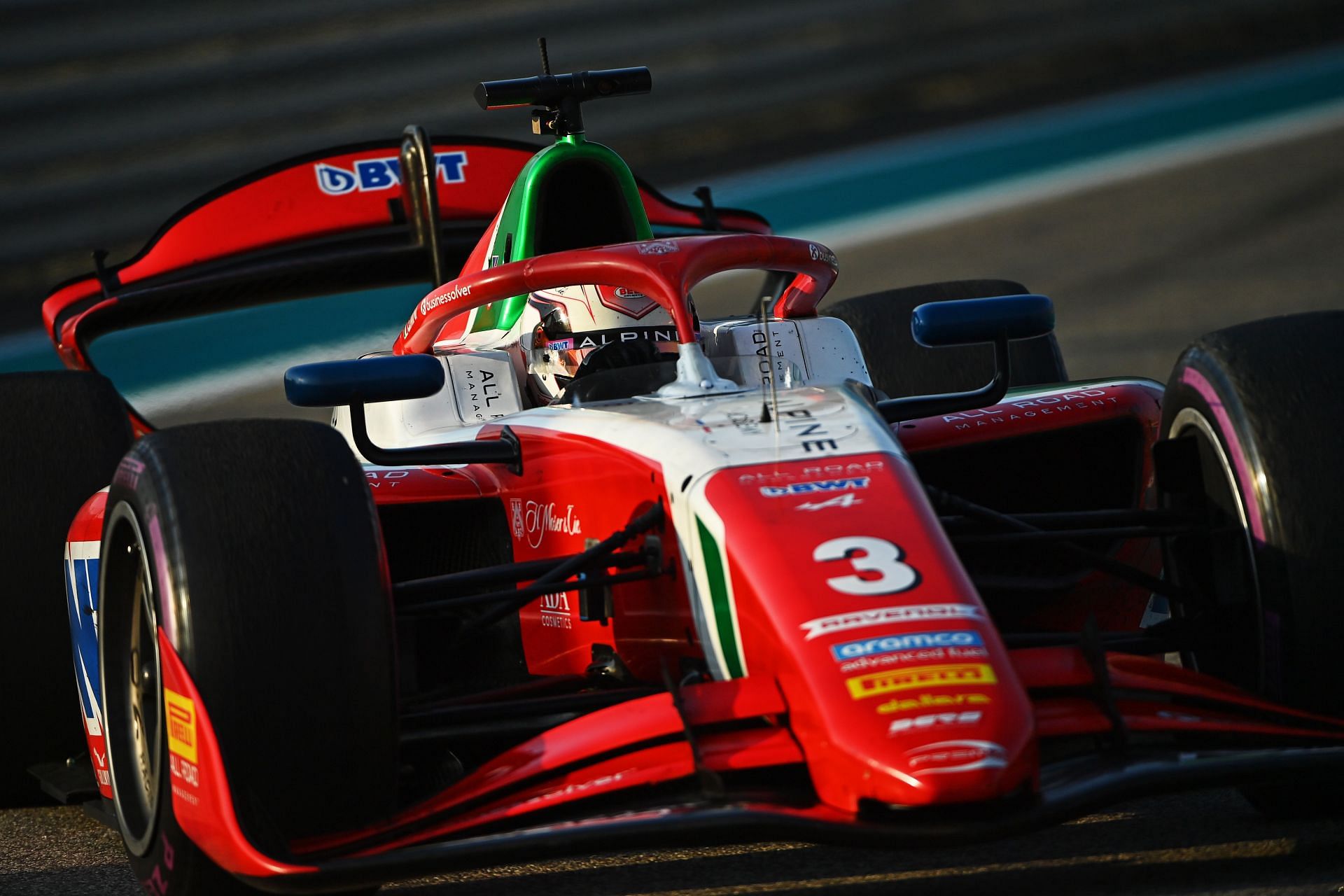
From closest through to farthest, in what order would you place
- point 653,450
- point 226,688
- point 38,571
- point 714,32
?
point 226,688 < point 653,450 < point 38,571 < point 714,32

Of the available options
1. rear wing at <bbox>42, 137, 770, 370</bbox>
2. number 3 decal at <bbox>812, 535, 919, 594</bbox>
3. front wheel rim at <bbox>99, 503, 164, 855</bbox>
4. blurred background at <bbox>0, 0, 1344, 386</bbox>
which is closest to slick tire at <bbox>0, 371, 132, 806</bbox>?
front wheel rim at <bbox>99, 503, 164, 855</bbox>

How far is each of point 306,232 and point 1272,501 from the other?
3.60 meters

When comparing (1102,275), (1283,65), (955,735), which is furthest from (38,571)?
(1283,65)

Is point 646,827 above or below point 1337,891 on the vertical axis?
above

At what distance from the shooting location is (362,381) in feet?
12.3

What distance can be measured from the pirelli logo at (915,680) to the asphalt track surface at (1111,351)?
0.57m

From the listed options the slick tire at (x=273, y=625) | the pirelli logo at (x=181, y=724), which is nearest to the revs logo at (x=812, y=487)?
the slick tire at (x=273, y=625)

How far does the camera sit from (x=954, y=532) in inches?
151

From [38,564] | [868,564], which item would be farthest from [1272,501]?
[38,564]

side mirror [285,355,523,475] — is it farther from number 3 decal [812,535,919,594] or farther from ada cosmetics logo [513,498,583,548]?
number 3 decal [812,535,919,594]

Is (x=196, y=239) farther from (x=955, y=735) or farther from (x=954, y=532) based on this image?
(x=955, y=735)

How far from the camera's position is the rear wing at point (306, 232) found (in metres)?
5.91

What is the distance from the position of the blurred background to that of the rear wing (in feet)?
19.4

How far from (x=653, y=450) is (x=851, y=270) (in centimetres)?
961
